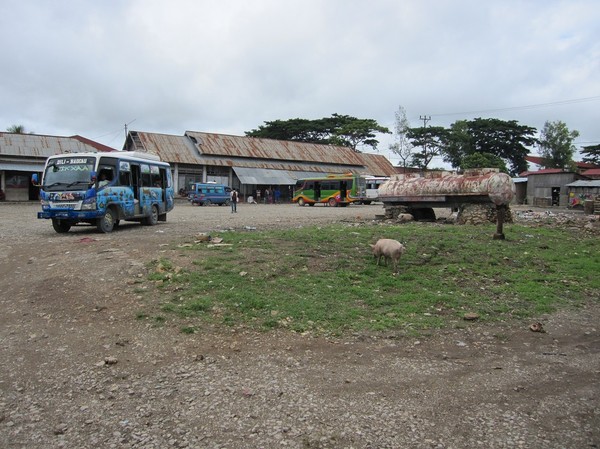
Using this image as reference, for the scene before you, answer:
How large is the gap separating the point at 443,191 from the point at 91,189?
40.7 ft

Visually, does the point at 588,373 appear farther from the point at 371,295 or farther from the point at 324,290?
the point at 324,290

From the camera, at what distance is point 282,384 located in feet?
13.8

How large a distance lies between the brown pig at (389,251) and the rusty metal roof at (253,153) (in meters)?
35.4

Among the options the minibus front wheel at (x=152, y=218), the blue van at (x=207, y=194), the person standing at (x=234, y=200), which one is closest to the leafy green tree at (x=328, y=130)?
the blue van at (x=207, y=194)

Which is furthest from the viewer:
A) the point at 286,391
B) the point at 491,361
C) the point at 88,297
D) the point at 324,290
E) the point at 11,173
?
the point at 11,173

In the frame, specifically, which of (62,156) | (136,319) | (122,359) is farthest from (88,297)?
(62,156)

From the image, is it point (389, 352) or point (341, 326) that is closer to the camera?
point (389, 352)

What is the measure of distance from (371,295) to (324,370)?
2539 mm

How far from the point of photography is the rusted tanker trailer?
16.5 metres

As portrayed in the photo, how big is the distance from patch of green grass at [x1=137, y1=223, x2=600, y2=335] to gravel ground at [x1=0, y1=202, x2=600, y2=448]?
0.44 meters

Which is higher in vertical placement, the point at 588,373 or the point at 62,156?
the point at 62,156

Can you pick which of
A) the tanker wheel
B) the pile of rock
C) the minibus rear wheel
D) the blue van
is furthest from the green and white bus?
the minibus rear wheel

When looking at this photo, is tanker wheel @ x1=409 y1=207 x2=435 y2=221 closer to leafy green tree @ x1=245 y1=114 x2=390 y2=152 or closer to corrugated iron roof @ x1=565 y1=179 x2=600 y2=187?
corrugated iron roof @ x1=565 y1=179 x2=600 y2=187

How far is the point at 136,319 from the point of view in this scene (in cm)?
581
